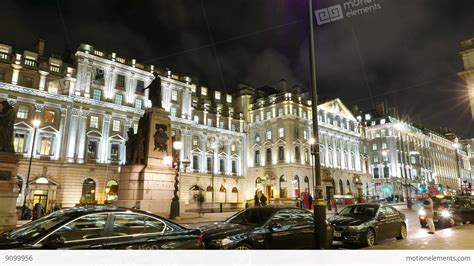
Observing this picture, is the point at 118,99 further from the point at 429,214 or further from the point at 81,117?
the point at 429,214

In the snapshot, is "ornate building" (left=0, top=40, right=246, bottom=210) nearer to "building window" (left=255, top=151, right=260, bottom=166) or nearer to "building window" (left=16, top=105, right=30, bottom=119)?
"building window" (left=16, top=105, right=30, bottom=119)

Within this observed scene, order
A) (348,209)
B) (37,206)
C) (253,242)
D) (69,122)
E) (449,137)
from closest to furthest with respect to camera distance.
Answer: (253,242), (348,209), (37,206), (69,122), (449,137)

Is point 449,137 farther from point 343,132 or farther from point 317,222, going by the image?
point 317,222

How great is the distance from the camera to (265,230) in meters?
8.43

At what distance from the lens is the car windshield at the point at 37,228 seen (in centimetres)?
560

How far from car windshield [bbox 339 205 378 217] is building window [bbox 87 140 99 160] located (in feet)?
118

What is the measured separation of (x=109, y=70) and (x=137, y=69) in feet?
14.1

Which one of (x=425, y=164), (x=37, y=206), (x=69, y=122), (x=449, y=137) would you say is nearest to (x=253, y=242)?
(x=37, y=206)

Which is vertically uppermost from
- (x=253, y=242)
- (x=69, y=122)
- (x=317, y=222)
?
(x=69, y=122)

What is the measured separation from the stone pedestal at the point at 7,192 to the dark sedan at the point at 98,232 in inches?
436

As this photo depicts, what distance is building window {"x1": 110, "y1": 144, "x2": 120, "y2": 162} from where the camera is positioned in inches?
1678

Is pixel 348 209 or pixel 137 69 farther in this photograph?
pixel 137 69

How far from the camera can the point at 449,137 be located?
113m

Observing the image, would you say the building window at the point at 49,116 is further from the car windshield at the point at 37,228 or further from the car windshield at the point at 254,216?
the car windshield at the point at 37,228
